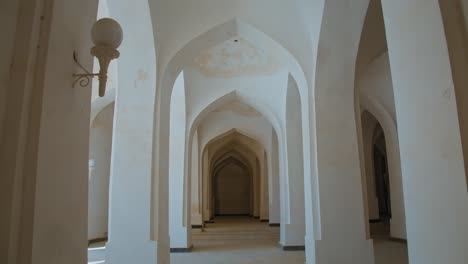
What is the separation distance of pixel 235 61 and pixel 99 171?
5.32 metres

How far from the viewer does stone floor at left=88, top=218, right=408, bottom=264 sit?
8.03 metres

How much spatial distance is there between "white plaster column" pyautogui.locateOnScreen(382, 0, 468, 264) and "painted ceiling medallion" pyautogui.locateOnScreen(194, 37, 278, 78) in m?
6.02

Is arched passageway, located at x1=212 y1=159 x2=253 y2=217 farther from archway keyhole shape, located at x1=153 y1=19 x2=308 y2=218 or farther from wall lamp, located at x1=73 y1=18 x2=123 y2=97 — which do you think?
wall lamp, located at x1=73 y1=18 x2=123 y2=97

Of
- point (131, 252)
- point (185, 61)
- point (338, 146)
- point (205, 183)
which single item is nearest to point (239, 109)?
point (205, 183)

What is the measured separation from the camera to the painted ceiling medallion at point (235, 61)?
8602 millimetres

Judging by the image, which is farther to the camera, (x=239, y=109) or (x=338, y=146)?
(x=239, y=109)

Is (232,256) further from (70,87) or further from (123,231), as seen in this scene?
(70,87)

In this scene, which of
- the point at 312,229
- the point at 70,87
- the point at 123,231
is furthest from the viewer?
the point at 312,229

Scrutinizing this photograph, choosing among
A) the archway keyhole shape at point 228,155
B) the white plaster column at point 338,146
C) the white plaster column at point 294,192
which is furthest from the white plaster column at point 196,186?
the white plaster column at point 338,146

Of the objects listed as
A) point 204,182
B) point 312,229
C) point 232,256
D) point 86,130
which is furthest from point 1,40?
point 204,182

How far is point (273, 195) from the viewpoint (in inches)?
555

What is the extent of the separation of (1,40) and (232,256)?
7559 mm

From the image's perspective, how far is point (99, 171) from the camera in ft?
38.2

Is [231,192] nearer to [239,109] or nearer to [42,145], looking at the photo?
[239,109]
